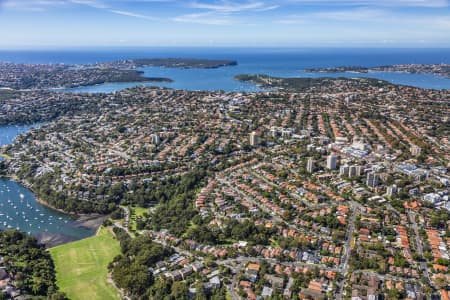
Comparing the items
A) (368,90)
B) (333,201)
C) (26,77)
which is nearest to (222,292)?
(333,201)

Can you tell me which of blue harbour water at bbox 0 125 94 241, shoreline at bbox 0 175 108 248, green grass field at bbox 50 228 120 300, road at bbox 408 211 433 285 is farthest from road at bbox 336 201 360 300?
blue harbour water at bbox 0 125 94 241

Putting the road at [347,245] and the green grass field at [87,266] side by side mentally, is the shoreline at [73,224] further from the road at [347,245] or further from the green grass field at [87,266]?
the road at [347,245]

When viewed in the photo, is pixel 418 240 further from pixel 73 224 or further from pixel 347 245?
pixel 73 224

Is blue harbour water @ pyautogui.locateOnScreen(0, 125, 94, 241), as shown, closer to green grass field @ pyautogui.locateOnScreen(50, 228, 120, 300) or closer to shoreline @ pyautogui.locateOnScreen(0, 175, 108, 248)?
shoreline @ pyautogui.locateOnScreen(0, 175, 108, 248)

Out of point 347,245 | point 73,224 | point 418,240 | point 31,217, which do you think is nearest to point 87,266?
point 73,224

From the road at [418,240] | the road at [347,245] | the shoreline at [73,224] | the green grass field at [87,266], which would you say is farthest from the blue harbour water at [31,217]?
the road at [418,240]

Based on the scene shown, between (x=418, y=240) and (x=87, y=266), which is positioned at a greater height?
(x=418, y=240)
